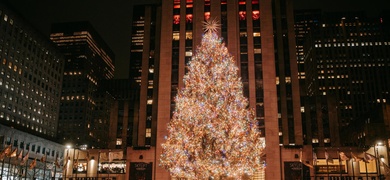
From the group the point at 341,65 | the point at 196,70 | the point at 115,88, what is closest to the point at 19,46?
the point at 115,88

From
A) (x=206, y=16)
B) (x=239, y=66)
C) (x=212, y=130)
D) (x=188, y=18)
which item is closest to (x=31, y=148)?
(x=188, y=18)

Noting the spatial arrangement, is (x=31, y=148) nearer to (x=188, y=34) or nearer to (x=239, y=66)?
(x=188, y=34)

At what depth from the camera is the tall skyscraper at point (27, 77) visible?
392ft

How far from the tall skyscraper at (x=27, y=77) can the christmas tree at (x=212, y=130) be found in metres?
85.9

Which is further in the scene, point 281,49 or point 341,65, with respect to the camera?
point 341,65

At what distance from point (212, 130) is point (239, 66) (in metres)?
37.3

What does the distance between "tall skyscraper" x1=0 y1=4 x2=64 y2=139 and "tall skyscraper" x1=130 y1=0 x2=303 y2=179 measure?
170 feet

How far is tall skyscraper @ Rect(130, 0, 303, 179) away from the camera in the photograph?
2795 inches

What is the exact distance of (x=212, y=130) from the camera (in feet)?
127

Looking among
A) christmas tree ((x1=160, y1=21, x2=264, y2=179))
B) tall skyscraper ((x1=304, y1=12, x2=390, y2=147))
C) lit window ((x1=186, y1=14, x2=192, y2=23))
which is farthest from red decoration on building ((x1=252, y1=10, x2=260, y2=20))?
tall skyscraper ((x1=304, y1=12, x2=390, y2=147))

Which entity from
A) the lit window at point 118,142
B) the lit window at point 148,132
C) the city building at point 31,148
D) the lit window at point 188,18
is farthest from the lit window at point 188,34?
the lit window at point 118,142

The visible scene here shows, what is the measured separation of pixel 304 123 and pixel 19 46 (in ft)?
299

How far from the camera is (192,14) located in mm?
80062

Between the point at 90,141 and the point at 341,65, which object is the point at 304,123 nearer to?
the point at 341,65
